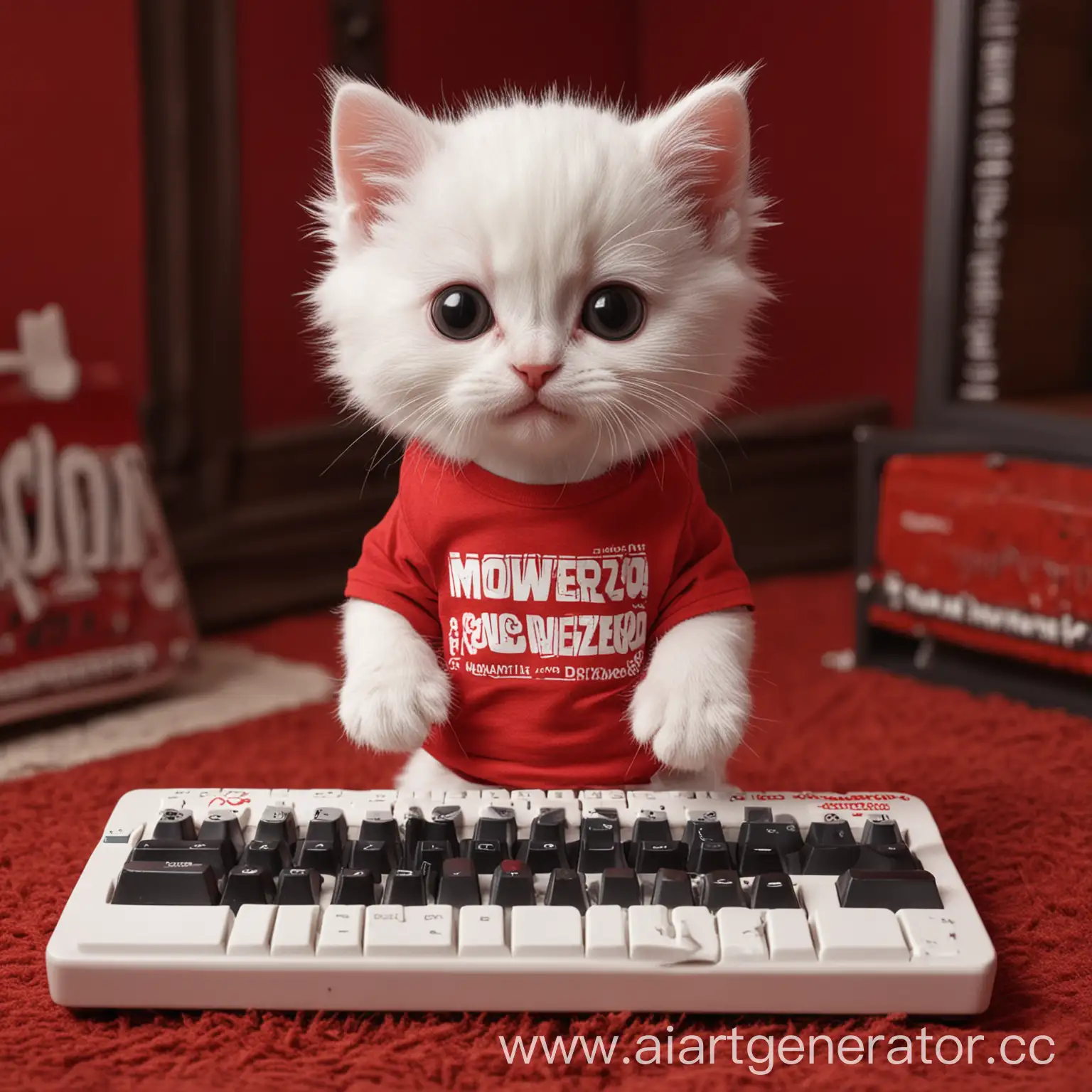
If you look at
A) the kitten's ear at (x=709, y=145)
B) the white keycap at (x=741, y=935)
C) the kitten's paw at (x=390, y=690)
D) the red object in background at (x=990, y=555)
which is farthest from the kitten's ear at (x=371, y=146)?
the red object in background at (x=990, y=555)

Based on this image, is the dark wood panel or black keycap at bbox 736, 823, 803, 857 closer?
black keycap at bbox 736, 823, 803, 857

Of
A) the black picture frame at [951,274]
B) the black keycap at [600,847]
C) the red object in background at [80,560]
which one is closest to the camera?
the black keycap at [600,847]

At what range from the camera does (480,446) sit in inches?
30.6

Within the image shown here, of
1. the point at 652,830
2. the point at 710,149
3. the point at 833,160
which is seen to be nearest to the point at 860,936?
the point at 652,830

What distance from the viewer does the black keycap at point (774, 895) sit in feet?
2.15

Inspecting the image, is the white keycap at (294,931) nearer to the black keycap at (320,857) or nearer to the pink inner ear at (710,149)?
the black keycap at (320,857)

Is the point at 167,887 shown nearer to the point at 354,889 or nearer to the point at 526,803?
the point at 354,889

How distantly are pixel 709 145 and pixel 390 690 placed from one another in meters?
0.38

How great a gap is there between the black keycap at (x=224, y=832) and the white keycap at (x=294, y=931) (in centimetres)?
7

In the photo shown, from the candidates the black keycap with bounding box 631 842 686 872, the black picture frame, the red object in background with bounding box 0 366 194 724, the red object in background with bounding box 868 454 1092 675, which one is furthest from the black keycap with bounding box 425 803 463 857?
the black picture frame

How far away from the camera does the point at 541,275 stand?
71cm

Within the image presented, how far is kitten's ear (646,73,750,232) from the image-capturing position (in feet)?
2.52

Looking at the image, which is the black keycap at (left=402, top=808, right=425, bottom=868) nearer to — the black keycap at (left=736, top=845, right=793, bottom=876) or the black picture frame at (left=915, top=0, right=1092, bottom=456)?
the black keycap at (left=736, top=845, right=793, bottom=876)

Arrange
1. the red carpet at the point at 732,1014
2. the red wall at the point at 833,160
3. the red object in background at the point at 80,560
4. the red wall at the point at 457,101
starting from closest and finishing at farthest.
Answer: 1. the red carpet at the point at 732,1014
2. the red object in background at the point at 80,560
3. the red wall at the point at 457,101
4. the red wall at the point at 833,160
